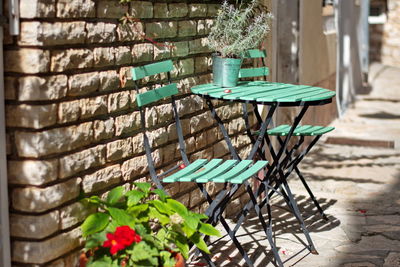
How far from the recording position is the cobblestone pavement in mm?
4750

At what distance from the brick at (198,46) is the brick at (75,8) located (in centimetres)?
127

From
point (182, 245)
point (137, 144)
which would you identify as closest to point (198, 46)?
point (137, 144)

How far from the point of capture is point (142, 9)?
13.6ft

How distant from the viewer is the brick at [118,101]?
381cm

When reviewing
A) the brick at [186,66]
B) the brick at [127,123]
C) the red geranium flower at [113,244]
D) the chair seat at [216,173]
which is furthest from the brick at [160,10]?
the red geranium flower at [113,244]

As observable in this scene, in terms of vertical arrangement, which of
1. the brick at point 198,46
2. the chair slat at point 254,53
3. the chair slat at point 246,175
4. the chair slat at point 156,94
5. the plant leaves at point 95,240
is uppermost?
the brick at point 198,46

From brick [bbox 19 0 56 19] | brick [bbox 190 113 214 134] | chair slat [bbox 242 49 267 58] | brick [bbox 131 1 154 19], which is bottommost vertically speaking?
brick [bbox 190 113 214 134]

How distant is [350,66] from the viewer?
12664 mm

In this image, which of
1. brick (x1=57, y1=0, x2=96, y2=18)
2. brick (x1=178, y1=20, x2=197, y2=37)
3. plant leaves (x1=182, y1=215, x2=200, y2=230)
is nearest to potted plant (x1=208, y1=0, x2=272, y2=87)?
brick (x1=178, y1=20, x2=197, y2=37)

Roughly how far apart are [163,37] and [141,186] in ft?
3.59

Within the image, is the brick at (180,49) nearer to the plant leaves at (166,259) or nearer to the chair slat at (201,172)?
the chair slat at (201,172)

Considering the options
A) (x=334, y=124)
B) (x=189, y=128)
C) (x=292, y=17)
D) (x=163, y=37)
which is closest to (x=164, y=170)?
(x=189, y=128)

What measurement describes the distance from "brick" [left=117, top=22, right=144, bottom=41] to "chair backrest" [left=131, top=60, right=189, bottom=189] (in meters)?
0.16

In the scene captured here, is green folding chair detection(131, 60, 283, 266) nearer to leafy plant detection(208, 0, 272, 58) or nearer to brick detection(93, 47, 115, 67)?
brick detection(93, 47, 115, 67)
